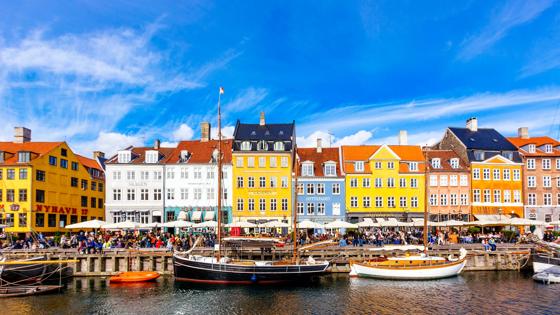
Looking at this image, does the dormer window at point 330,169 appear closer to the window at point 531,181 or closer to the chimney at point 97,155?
the window at point 531,181

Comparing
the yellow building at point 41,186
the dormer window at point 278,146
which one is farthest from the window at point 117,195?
the dormer window at point 278,146

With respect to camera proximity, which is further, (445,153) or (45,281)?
(445,153)

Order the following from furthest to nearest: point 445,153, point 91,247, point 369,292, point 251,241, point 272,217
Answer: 1. point 445,153
2. point 272,217
3. point 91,247
4. point 251,241
5. point 369,292

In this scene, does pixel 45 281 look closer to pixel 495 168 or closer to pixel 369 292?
pixel 369 292

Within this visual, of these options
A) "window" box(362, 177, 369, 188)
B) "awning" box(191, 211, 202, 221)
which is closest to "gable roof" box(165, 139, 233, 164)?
"awning" box(191, 211, 202, 221)

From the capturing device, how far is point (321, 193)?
59094 mm

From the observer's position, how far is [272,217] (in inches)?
2312

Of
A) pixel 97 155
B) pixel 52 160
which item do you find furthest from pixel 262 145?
pixel 97 155

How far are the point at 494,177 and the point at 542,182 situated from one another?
20.6 feet

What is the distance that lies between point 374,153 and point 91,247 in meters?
34.7

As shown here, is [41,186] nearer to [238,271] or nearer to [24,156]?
[24,156]

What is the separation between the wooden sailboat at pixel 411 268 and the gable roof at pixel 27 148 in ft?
128

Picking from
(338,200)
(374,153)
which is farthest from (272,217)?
(374,153)

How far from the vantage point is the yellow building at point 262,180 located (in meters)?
58.8
